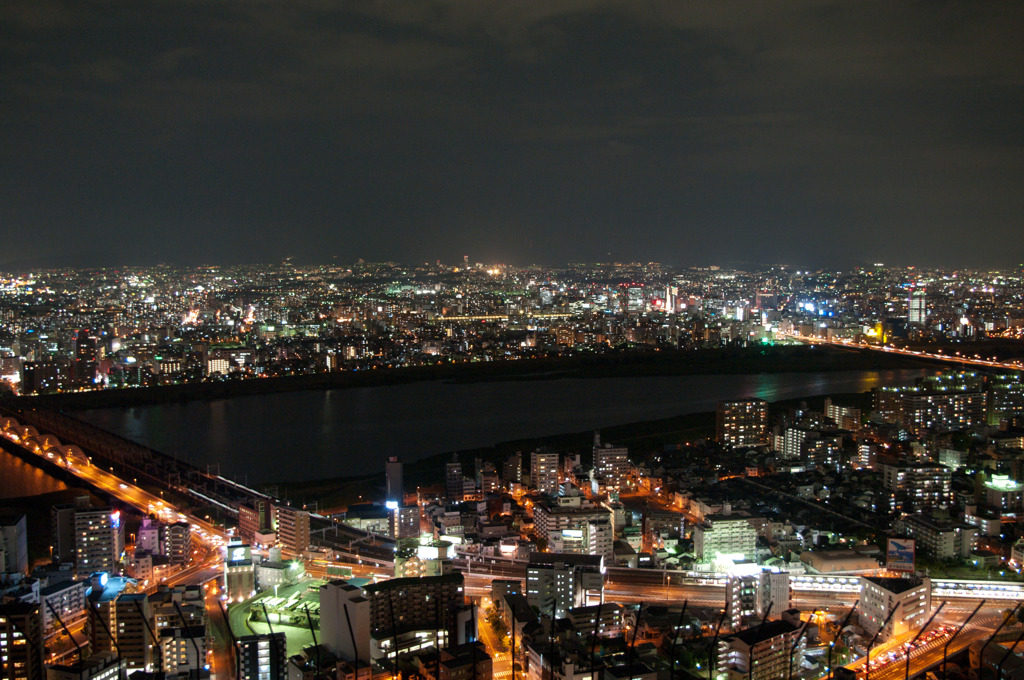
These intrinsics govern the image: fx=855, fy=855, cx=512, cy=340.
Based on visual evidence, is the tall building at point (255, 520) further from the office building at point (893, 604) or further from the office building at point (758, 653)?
the office building at point (893, 604)

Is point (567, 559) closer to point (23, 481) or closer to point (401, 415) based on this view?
point (23, 481)

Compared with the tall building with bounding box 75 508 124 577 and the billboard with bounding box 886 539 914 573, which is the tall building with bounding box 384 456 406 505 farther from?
the billboard with bounding box 886 539 914 573

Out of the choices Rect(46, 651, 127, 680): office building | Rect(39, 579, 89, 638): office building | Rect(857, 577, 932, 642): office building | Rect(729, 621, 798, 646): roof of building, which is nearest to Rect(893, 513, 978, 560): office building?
Rect(857, 577, 932, 642): office building

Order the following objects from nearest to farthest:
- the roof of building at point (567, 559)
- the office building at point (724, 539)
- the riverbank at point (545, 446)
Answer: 1. the roof of building at point (567, 559)
2. the office building at point (724, 539)
3. the riverbank at point (545, 446)

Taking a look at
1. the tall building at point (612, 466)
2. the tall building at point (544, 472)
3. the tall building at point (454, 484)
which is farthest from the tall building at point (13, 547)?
the tall building at point (612, 466)

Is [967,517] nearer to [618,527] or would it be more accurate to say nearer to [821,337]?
[618,527]

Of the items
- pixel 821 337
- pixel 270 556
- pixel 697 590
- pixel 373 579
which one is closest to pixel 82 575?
pixel 270 556
